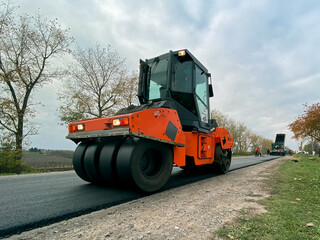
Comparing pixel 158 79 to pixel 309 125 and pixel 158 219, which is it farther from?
pixel 309 125

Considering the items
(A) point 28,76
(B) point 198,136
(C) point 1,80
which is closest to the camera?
(B) point 198,136

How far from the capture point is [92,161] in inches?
143

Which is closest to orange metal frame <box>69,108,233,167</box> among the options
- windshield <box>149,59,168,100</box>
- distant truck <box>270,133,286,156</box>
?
windshield <box>149,59,168,100</box>

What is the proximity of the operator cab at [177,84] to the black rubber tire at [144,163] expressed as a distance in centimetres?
121

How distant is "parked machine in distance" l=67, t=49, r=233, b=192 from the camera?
10.5ft

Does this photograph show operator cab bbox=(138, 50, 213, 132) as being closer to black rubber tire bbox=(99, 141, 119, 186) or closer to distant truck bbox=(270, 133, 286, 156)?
black rubber tire bbox=(99, 141, 119, 186)

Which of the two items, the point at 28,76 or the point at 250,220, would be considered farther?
the point at 28,76

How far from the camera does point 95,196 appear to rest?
3.14m

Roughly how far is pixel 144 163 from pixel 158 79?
212cm

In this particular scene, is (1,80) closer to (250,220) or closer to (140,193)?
(140,193)

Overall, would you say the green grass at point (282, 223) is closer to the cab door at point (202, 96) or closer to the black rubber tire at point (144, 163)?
the black rubber tire at point (144, 163)

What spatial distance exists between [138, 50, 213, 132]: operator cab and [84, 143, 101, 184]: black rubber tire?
1686 millimetres

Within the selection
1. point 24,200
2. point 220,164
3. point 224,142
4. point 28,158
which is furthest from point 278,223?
point 28,158

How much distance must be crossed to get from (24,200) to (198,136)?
3646mm
